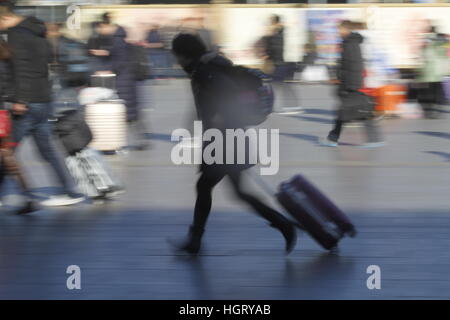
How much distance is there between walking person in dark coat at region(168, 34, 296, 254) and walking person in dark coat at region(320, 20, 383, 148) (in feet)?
18.9

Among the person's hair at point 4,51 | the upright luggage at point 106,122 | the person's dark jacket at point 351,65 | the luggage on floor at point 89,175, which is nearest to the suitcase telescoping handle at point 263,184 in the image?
the luggage on floor at point 89,175

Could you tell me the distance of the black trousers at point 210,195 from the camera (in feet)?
21.9

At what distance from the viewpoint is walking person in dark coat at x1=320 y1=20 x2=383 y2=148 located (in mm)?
12336

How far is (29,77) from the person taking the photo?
27.1ft

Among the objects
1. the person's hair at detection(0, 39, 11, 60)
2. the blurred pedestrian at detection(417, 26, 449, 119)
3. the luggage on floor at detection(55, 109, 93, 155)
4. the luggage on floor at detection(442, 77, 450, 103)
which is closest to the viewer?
the person's hair at detection(0, 39, 11, 60)

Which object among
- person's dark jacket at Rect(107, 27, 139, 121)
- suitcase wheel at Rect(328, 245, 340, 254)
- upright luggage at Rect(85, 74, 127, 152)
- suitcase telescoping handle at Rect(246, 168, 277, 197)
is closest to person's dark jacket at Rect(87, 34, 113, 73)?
person's dark jacket at Rect(107, 27, 139, 121)

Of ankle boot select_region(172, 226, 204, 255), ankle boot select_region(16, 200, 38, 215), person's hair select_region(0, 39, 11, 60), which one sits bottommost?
ankle boot select_region(172, 226, 204, 255)

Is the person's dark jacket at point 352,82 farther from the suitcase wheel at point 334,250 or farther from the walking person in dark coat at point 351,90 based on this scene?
the suitcase wheel at point 334,250

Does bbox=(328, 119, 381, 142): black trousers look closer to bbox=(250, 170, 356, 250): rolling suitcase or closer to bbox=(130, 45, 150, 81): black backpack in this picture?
bbox=(130, 45, 150, 81): black backpack

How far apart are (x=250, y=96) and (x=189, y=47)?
57cm

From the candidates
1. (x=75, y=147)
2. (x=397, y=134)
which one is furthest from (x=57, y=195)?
(x=397, y=134)

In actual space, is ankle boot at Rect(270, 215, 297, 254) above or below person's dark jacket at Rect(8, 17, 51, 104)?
below
